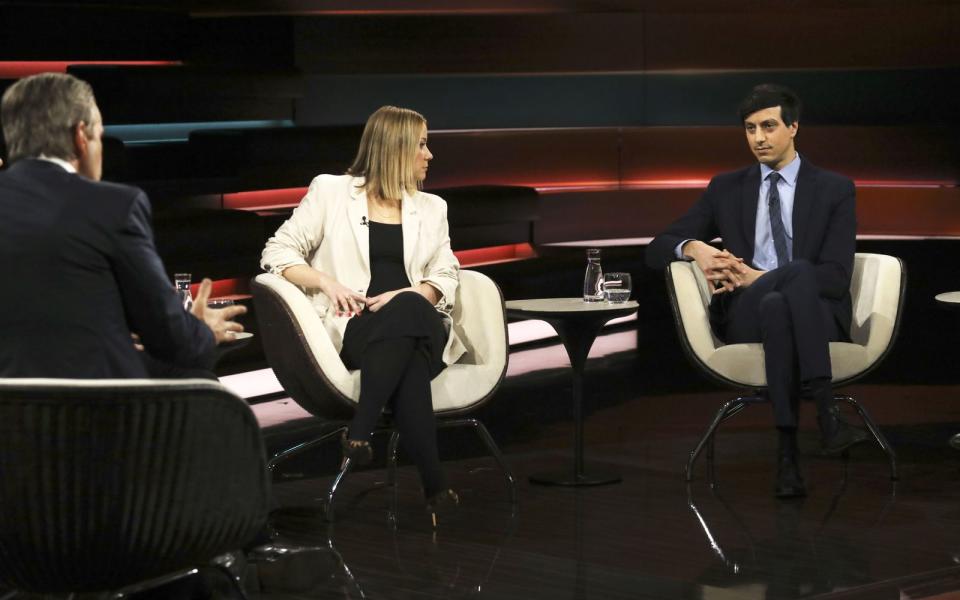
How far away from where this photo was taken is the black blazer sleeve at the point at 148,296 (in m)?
2.55

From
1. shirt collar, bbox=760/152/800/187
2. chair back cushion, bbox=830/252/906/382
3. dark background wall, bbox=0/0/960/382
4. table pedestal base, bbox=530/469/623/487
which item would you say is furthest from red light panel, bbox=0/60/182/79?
chair back cushion, bbox=830/252/906/382

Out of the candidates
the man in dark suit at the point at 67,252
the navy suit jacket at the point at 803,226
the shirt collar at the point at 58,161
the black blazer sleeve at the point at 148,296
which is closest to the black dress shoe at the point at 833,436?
the navy suit jacket at the point at 803,226

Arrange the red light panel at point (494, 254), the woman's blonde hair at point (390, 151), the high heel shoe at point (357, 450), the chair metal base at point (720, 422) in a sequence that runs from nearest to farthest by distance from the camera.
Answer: the high heel shoe at point (357, 450)
the woman's blonde hair at point (390, 151)
the chair metal base at point (720, 422)
the red light panel at point (494, 254)

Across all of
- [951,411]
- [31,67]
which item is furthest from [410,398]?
[31,67]

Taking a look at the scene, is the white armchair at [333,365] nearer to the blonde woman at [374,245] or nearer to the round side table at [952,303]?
the blonde woman at [374,245]

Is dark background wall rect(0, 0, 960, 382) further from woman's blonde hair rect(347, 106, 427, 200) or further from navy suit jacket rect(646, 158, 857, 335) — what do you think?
woman's blonde hair rect(347, 106, 427, 200)

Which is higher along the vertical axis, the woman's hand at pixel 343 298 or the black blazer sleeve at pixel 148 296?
the black blazer sleeve at pixel 148 296

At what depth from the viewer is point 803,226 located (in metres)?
4.85

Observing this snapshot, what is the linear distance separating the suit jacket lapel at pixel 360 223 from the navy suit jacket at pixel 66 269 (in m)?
2.00

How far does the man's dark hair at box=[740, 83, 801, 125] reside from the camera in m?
4.83

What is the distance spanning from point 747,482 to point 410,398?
48.0 inches

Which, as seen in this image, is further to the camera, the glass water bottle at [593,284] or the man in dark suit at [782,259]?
the glass water bottle at [593,284]

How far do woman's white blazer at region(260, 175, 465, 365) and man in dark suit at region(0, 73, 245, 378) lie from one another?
6.29ft

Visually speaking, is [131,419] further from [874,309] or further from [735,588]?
[874,309]
